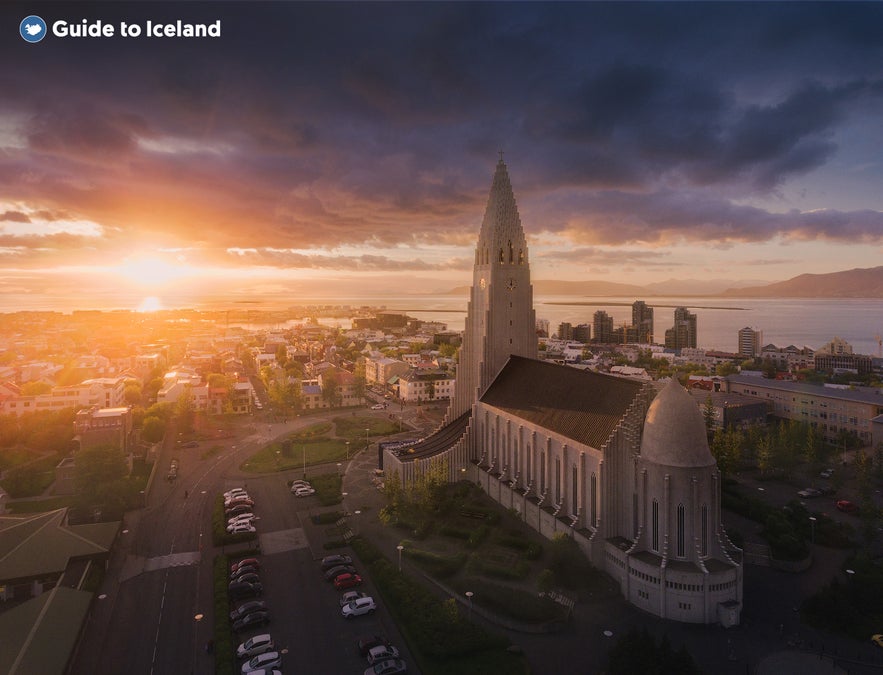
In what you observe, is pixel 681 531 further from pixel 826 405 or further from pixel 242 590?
pixel 826 405

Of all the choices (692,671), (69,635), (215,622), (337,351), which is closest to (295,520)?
(215,622)

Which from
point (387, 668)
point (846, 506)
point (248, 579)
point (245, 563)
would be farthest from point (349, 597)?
point (846, 506)

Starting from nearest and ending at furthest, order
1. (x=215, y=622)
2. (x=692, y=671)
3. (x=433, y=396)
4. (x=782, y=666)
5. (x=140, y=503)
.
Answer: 1. (x=692, y=671)
2. (x=782, y=666)
3. (x=215, y=622)
4. (x=140, y=503)
5. (x=433, y=396)

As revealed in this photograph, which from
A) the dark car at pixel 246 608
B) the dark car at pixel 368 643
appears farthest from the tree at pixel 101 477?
the dark car at pixel 368 643

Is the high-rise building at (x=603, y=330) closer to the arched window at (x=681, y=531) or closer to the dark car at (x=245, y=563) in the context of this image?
the arched window at (x=681, y=531)

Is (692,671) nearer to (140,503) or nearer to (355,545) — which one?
(355,545)

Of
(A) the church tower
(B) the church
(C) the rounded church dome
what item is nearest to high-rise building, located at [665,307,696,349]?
(A) the church tower
